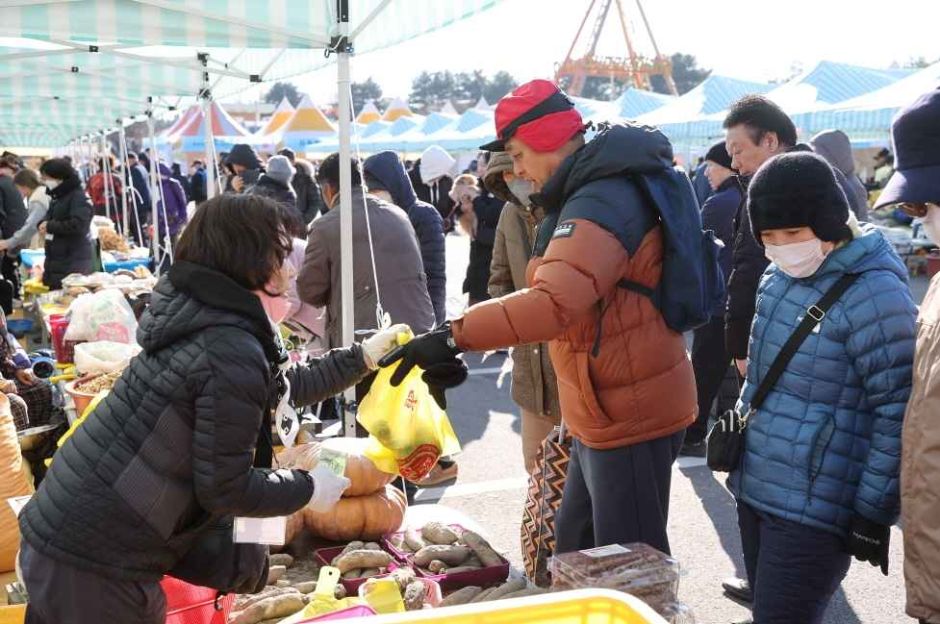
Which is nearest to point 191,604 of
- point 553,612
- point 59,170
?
point 553,612

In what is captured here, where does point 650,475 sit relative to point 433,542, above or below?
above

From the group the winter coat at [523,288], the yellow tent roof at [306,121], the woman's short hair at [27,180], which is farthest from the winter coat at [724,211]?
the yellow tent roof at [306,121]

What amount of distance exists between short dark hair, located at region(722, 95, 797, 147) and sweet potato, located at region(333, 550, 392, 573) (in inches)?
100

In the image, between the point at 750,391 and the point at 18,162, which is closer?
the point at 750,391

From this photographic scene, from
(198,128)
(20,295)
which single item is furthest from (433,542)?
(198,128)

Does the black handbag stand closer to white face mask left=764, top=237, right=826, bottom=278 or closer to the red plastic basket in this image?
white face mask left=764, top=237, right=826, bottom=278

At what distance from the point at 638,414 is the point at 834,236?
2.42ft

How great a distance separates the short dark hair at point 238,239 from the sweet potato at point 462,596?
1.30 meters

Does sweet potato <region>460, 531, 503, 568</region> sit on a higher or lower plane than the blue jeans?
lower

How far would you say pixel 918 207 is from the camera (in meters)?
1.99

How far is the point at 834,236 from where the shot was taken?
2.37m

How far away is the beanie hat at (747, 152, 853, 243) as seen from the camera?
2.35m

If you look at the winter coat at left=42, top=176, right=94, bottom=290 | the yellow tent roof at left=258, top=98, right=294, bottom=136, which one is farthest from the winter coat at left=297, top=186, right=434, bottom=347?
the yellow tent roof at left=258, top=98, right=294, bottom=136

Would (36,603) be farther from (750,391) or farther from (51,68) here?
(51,68)
